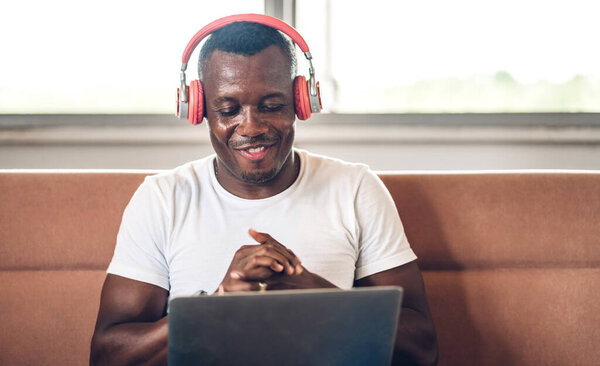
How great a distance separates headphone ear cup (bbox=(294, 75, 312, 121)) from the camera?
1172mm

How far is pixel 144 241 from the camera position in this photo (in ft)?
3.83

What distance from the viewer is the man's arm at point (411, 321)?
1078 millimetres

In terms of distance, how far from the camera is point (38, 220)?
1.34 m

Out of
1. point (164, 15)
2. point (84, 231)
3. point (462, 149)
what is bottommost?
point (84, 231)

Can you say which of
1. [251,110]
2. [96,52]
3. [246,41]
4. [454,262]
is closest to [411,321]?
[454,262]

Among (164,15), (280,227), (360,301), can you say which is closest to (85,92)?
(164,15)

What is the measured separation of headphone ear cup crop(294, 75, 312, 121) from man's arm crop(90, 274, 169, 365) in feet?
1.56

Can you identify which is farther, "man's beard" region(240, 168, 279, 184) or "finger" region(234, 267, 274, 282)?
"man's beard" region(240, 168, 279, 184)

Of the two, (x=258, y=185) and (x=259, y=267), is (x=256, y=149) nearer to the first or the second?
(x=258, y=185)

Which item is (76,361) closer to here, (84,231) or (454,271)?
(84,231)

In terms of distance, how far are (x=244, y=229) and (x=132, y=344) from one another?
31 cm

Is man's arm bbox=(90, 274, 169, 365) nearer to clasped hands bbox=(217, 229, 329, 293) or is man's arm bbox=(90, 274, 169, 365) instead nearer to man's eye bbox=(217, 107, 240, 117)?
clasped hands bbox=(217, 229, 329, 293)

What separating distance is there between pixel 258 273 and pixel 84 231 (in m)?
0.63

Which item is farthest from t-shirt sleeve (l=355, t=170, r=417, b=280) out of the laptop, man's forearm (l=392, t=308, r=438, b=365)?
the laptop
